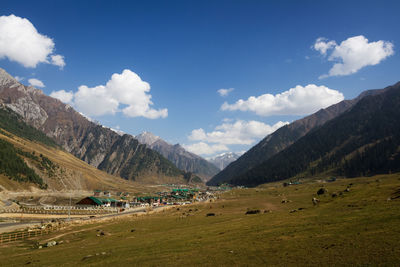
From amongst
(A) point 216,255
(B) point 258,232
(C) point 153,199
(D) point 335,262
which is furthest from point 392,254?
(C) point 153,199

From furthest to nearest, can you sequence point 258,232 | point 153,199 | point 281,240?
point 153,199, point 258,232, point 281,240

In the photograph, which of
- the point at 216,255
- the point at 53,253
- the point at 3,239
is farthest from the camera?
the point at 3,239

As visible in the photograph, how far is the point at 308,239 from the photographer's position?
26.2m

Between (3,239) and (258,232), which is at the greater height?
(258,232)

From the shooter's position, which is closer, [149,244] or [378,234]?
[378,234]

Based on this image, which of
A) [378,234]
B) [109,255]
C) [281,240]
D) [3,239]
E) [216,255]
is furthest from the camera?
[3,239]

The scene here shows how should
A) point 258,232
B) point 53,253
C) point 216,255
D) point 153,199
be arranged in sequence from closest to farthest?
point 216,255
point 258,232
point 53,253
point 153,199

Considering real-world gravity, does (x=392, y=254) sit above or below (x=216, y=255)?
above

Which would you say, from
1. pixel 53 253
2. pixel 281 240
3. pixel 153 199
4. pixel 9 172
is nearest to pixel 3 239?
pixel 53 253

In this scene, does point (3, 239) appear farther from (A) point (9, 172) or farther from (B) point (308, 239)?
(A) point (9, 172)

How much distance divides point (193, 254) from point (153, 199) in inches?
6326

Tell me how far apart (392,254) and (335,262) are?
3.93 m

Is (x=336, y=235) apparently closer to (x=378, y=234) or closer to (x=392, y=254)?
(x=378, y=234)

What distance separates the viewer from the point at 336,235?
25.9m
